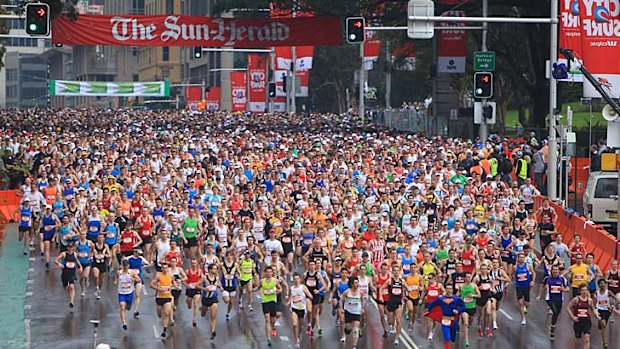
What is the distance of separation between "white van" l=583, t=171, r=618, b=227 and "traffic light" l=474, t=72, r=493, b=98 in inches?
219

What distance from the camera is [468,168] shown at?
37.8 m

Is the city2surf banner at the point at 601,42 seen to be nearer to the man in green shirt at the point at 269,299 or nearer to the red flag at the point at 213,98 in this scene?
the man in green shirt at the point at 269,299

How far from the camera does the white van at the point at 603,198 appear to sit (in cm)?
2975

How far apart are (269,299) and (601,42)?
31.1 feet

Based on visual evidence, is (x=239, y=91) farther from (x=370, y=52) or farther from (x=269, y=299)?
(x=269, y=299)

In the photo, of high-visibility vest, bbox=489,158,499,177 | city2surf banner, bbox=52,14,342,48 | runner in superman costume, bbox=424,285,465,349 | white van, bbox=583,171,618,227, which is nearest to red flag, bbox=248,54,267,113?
city2surf banner, bbox=52,14,342,48

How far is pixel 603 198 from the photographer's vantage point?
1177 inches

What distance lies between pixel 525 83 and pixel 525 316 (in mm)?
40585


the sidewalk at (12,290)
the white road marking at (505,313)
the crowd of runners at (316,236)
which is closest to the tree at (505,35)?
the crowd of runners at (316,236)

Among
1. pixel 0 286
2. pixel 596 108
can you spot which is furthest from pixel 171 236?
pixel 596 108

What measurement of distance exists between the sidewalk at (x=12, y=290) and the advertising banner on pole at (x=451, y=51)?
17392mm

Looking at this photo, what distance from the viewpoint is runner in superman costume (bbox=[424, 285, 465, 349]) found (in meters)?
19.9

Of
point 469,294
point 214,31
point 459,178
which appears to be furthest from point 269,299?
point 214,31

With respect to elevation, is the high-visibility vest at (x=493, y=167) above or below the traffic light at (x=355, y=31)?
below
